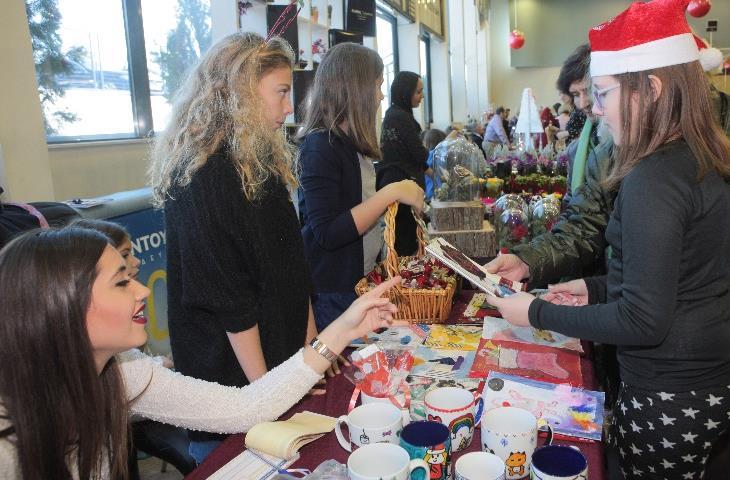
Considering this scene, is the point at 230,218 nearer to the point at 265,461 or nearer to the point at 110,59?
the point at 265,461

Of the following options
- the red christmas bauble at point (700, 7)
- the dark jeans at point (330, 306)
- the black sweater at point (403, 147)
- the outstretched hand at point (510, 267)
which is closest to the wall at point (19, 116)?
the dark jeans at point (330, 306)

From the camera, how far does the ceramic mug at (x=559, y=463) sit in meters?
0.84

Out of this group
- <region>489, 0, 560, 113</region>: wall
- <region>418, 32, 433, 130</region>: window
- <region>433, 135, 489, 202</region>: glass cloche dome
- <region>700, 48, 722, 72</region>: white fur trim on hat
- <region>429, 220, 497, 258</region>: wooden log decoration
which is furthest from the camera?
<region>489, 0, 560, 113</region>: wall

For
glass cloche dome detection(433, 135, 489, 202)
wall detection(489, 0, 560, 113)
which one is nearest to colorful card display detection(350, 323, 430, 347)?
glass cloche dome detection(433, 135, 489, 202)

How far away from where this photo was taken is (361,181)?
2066 mm

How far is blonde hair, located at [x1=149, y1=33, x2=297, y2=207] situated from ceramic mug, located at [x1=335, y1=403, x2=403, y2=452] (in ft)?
1.84

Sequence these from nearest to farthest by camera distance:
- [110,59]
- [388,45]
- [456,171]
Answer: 1. [456,171]
2. [110,59]
3. [388,45]

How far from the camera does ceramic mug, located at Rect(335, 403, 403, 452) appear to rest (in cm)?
98

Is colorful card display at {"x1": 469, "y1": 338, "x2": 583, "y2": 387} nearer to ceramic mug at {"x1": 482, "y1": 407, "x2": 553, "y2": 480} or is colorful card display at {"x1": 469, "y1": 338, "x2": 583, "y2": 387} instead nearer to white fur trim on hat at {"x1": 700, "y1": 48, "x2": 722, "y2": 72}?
ceramic mug at {"x1": 482, "y1": 407, "x2": 553, "y2": 480}

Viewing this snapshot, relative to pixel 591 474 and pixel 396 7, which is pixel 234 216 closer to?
pixel 591 474

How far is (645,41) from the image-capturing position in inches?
46.8

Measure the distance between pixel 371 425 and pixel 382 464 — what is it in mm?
150

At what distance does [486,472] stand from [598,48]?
3.06 ft

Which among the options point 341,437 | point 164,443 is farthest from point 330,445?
point 164,443
